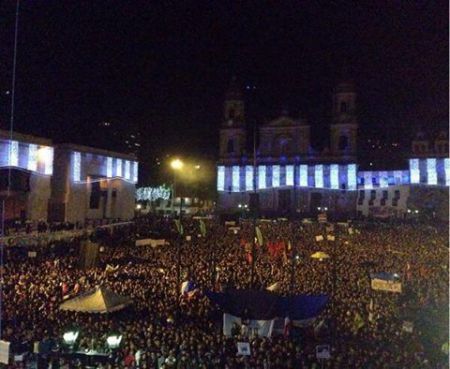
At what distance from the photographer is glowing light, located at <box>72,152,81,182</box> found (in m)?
42.7

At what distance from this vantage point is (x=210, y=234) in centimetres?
3484

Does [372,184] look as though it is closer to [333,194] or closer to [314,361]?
Answer: [333,194]

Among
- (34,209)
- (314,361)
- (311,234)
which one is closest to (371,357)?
(314,361)

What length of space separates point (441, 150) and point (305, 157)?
17.3 metres

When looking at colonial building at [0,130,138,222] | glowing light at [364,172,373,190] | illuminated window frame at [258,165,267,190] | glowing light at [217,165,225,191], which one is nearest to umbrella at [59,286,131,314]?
colonial building at [0,130,138,222]

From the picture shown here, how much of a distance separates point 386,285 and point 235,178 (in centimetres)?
5125

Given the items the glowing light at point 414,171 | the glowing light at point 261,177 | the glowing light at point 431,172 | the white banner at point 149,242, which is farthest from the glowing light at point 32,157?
the glowing light at point 431,172

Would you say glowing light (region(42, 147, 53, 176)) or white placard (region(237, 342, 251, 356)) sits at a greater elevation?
glowing light (region(42, 147, 53, 176))

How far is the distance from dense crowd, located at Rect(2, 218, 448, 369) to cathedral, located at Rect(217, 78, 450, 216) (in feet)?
112

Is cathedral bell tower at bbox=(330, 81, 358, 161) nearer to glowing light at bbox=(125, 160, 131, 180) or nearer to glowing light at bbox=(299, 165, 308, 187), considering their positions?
glowing light at bbox=(299, 165, 308, 187)

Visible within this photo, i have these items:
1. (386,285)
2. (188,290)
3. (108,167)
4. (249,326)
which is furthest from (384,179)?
(249,326)

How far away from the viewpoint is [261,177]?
2613 inches

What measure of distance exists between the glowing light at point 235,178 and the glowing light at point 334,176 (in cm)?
1313

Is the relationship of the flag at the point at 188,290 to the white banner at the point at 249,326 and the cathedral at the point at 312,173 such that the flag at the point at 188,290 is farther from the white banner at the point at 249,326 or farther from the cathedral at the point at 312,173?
the cathedral at the point at 312,173
